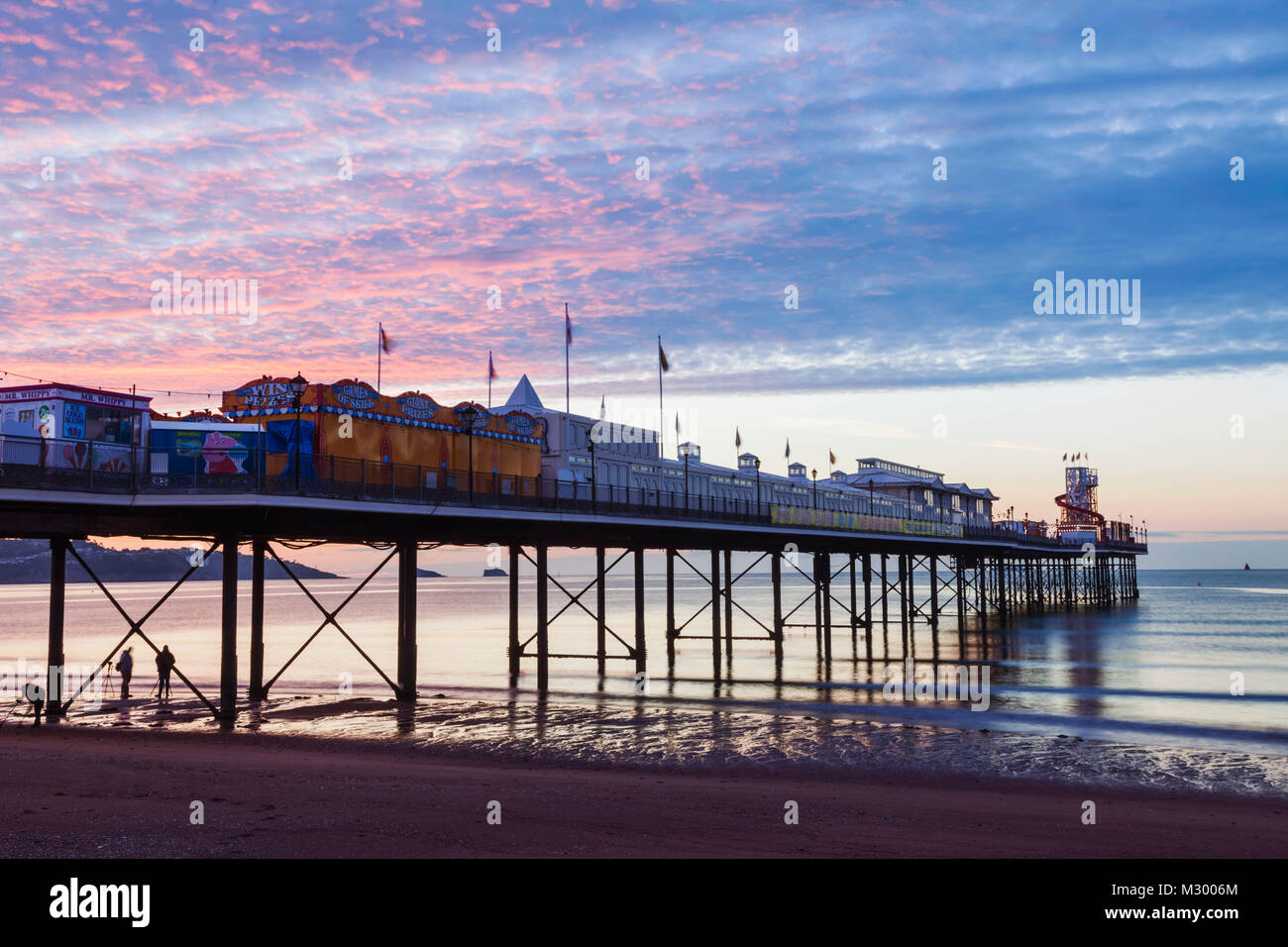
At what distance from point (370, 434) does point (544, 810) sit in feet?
44.6

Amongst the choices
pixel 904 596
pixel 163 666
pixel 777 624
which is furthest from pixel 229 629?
pixel 904 596

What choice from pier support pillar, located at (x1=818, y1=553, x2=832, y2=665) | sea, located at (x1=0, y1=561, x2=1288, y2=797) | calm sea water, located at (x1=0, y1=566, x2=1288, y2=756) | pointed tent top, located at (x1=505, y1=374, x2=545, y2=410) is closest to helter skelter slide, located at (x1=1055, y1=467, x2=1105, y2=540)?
calm sea water, located at (x1=0, y1=566, x2=1288, y2=756)

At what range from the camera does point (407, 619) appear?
27.5m

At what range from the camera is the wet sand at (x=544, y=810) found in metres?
12.0

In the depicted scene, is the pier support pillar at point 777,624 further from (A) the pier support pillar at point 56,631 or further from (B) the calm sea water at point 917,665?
(A) the pier support pillar at point 56,631

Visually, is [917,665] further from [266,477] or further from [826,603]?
[266,477]

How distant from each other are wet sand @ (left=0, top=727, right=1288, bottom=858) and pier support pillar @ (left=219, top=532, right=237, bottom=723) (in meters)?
2.80

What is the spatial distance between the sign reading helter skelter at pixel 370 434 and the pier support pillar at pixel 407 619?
239cm

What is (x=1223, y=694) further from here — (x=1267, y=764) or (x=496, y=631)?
(x=496, y=631)

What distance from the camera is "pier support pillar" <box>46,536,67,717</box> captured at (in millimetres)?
23844

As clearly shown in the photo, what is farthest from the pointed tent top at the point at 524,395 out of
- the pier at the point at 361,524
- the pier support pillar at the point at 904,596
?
the pier support pillar at the point at 904,596

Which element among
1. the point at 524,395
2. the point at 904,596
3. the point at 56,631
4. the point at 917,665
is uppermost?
the point at 524,395

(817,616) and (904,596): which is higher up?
(904,596)

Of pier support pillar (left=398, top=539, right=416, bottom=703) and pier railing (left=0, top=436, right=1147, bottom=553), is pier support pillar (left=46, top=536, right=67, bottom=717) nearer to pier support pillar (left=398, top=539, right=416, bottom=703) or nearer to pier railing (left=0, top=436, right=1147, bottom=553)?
pier railing (left=0, top=436, right=1147, bottom=553)
